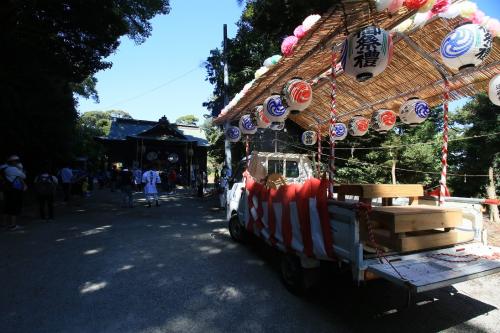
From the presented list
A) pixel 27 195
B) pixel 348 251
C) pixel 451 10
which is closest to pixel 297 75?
pixel 451 10

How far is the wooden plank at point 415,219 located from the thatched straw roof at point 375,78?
2397mm

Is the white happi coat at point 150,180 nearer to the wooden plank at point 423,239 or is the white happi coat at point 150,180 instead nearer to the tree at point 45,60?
the tree at point 45,60

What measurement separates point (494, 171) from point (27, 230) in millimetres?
17900

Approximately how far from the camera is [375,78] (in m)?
6.37

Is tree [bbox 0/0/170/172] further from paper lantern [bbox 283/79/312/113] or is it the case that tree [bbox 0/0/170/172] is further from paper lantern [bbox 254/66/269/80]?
paper lantern [bbox 283/79/312/113]

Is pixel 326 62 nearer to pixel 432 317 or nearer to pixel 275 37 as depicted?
pixel 432 317

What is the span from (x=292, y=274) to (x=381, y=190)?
1650 millimetres

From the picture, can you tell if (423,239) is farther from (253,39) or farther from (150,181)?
(253,39)

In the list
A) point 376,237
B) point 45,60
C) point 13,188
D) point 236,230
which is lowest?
point 236,230

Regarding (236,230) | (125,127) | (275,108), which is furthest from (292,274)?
(125,127)

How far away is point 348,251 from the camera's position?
10.5ft

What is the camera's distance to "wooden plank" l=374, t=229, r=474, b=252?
3.43m

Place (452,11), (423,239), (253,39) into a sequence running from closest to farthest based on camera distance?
(423,239) → (452,11) → (253,39)

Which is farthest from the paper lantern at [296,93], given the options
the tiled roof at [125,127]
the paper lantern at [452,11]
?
the tiled roof at [125,127]
